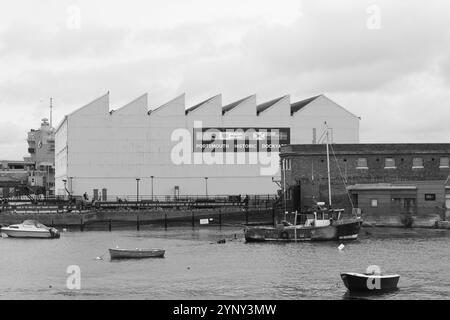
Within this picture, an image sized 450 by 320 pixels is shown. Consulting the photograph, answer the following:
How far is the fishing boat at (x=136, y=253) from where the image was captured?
57531 mm

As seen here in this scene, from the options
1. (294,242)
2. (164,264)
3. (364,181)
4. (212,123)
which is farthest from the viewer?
(212,123)

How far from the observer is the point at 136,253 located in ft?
190

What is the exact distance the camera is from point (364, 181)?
302 feet

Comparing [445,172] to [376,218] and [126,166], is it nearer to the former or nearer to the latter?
[376,218]

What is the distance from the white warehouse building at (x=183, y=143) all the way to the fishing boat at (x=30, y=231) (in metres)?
33.0

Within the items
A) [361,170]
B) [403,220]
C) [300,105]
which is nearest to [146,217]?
[361,170]

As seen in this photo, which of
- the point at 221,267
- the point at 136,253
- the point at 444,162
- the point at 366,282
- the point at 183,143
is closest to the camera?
the point at 366,282

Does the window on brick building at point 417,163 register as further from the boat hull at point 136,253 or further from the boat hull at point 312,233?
the boat hull at point 136,253

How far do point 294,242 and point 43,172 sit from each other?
12791cm

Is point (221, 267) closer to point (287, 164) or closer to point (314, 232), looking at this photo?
point (314, 232)

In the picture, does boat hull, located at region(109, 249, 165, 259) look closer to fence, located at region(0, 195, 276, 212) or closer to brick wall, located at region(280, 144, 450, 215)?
brick wall, located at region(280, 144, 450, 215)

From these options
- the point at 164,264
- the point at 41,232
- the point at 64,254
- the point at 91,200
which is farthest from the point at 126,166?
the point at 164,264

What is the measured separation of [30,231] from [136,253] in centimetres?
2538

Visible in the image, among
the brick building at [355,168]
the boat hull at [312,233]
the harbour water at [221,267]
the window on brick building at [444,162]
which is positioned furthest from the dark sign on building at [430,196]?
the boat hull at [312,233]
